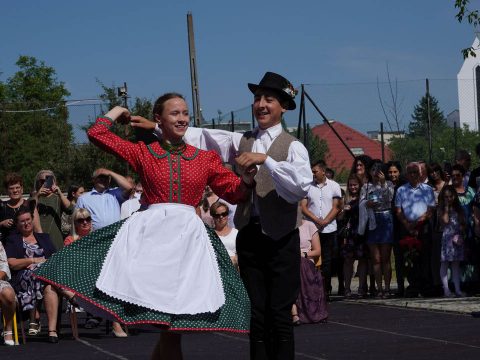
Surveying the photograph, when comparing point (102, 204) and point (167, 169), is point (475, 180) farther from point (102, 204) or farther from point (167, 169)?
point (167, 169)

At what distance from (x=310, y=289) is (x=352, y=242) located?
2.59m

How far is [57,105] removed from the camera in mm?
33906

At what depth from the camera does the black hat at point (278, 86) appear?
7.29m

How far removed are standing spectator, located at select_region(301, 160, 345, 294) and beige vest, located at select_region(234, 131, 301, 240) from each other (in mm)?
7471

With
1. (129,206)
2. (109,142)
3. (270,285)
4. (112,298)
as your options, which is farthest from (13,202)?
(112,298)

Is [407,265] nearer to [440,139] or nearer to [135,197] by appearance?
[135,197]

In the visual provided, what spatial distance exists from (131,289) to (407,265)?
895cm

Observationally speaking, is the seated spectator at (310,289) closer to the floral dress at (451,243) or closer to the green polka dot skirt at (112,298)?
the floral dress at (451,243)

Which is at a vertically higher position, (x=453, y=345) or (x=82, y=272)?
(x=82, y=272)

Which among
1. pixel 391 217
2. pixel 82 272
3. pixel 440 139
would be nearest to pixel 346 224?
pixel 391 217

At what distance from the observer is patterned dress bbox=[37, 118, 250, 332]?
6398mm

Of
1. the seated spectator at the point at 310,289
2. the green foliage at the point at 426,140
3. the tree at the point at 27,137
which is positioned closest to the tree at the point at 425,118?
the green foliage at the point at 426,140

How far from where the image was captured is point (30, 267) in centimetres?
1202

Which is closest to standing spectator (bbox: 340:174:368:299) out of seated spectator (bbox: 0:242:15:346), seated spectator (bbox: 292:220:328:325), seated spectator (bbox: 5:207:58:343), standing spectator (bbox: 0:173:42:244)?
seated spectator (bbox: 292:220:328:325)
